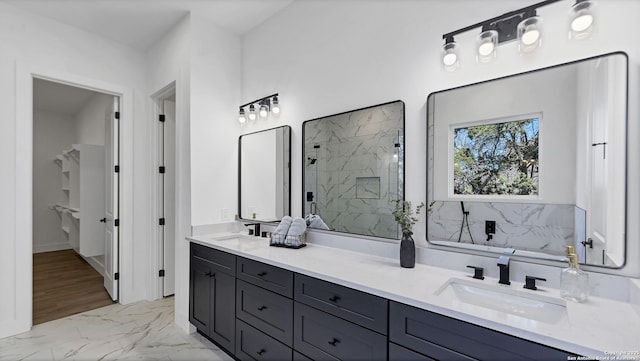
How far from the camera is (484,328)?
1.15 m

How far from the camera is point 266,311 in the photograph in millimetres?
2033

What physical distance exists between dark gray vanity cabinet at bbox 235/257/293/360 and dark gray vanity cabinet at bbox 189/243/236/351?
0.33ft

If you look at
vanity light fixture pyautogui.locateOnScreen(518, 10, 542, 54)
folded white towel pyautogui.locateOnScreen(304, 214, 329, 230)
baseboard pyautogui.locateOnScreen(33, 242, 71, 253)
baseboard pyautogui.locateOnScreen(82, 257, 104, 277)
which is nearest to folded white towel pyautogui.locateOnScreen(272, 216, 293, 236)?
folded white towel pyautogui.locateOnScreen(304, 214, 329, 230)

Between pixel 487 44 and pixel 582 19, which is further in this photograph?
pixel 487 44

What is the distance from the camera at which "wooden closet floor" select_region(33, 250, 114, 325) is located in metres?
3.32

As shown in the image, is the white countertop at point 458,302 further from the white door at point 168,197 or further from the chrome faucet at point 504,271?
the white door at point 168,197

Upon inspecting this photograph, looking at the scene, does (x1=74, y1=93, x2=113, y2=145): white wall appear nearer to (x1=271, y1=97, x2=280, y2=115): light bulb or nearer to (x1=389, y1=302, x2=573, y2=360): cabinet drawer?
(x1=271, y1=97, x2=280, y2=115): light bulb

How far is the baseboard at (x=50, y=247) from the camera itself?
19.6ft

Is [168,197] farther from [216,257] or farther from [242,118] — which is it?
[216,257]

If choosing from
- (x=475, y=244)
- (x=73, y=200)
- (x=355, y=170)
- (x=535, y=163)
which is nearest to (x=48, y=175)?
(x=73, y=200)

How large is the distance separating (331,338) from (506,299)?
882 mm

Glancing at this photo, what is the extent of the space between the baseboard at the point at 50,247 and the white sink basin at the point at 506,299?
24.8 ft

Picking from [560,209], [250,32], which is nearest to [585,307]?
[560,209]

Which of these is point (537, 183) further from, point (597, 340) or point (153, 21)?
point (153, 21)
